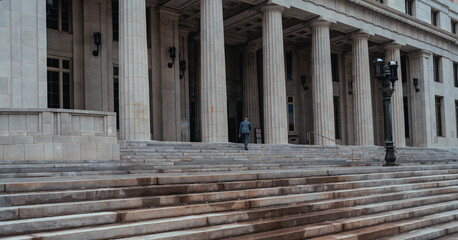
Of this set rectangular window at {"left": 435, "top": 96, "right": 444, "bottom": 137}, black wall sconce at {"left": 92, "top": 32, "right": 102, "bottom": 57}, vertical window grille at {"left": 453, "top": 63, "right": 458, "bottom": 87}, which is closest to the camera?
black wall sconce at {"left": 92, "top": 32, "right": 102, "bottom": 57}

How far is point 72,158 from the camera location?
13500 millimetres

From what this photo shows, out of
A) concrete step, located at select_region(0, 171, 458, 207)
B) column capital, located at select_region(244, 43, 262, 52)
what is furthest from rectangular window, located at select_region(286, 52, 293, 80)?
concrete step, located at select_region(0, 171, 458, 207)

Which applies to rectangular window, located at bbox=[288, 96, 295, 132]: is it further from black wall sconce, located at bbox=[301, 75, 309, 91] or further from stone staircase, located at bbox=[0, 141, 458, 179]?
stone staircase, located at bbox=[0, 141, 458, 179]

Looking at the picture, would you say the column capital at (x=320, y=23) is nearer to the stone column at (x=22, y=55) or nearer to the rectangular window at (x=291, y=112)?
the rectangular window at (x=291, y=112)

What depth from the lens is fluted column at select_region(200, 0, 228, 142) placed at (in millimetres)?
22312

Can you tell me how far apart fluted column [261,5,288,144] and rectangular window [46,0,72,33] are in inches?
413

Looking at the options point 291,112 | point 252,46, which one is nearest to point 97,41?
point 252,46

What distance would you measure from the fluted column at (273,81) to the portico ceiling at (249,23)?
1.29 meters

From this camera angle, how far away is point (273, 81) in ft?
83.5

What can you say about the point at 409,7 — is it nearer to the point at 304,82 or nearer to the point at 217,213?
the point at 304,82

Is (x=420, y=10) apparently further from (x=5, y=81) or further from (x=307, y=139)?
(x=5, y=81)

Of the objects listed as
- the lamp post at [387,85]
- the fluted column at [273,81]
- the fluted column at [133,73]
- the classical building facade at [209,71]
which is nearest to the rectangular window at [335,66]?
the classical building facade at [209,71]

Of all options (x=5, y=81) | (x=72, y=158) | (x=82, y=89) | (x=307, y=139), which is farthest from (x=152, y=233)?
(x=307, y=139)

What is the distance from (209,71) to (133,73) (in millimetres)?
4218
